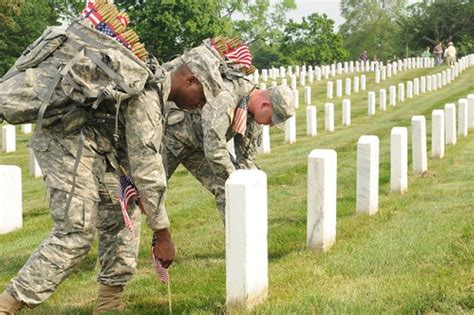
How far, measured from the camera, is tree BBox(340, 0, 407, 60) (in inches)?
3841

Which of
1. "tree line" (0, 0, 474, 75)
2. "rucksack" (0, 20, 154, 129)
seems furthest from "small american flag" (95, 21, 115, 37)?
"tree line" (0, 0, 474, 75)

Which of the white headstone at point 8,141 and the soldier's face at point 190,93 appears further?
the white headstone at point 8,141

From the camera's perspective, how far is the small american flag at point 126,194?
5.32m

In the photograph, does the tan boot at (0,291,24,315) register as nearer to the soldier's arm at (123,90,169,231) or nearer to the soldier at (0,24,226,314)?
the soldier at (0,24,226,314)

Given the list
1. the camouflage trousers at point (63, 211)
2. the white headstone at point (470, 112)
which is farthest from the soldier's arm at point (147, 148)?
the white headstone at point (470, 112)

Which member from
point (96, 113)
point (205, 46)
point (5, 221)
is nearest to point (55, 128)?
point (96, 113)

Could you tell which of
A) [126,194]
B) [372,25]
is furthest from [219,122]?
[372,25]

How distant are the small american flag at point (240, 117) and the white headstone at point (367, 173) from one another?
263cm

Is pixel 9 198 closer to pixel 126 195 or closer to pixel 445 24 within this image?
pixel 126 195

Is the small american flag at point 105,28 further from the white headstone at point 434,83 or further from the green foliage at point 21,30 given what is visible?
the green foliage at point 21,30

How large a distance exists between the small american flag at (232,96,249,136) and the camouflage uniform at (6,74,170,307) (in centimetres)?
148

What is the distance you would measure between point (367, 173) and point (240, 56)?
8.65ft

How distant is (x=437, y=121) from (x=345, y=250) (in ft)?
25.5

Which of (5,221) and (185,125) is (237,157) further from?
(5,221)
